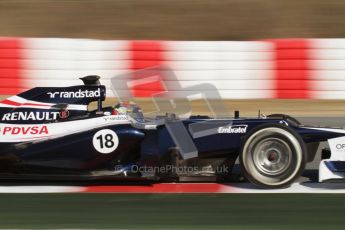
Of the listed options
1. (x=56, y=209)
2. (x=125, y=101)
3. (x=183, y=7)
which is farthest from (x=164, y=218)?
(x=183, y=7)

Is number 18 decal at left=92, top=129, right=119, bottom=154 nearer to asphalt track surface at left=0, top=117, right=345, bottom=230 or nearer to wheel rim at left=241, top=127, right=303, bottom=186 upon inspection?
asphalt track surface at left=0, top=117, right=345, bottom=230

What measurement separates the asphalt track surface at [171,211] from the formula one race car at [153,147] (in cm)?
→ 30

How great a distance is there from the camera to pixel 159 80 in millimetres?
12531

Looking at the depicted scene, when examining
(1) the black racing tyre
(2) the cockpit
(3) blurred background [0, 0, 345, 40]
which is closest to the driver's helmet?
(2) the cockpit

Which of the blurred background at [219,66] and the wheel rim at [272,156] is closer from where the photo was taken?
the wheel rim at [272,156]

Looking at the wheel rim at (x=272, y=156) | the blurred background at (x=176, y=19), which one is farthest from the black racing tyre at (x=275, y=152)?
the blurred background at (x=176, y=19)

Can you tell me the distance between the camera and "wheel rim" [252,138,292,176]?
19.4 ft

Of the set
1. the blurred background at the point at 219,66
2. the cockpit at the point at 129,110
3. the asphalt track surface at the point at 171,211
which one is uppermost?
the blurred background at the point at 219,66

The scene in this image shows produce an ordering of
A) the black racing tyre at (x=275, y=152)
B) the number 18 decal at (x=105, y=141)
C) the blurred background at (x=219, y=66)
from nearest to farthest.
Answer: the black racing tyre at (x=275, y=152) < the number 18 decal at (x=105, y=141) < the blurred background at (x=219, y=66)

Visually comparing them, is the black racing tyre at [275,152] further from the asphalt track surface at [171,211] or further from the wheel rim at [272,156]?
the asphalt track surface at [171,211]

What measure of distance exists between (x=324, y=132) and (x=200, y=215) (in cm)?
177

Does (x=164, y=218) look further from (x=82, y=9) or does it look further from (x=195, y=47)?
(x=82, y=9)

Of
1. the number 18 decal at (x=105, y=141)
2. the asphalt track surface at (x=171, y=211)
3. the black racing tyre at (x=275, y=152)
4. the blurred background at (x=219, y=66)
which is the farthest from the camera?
the blurred background at (x=219, y=66)

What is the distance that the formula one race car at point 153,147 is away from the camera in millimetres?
5910
